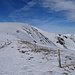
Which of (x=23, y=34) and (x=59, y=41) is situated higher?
(x=23, y=34)

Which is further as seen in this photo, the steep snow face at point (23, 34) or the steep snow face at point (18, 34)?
the steep snow face at point (23, 34)

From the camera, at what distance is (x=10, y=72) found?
1370cm

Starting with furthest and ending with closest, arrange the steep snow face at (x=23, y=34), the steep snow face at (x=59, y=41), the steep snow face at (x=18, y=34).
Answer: the steep snow face at (x=59, y=41)
the steep snow face at (x=23, y=34)
the steep snow face at (x=18, y=34)

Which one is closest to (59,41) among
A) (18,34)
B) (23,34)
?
(23,34)

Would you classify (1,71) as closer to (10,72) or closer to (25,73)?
(10,72)

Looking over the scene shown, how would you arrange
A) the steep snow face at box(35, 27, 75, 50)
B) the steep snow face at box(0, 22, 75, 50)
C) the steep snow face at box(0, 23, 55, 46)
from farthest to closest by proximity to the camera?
the steep snow face at box(35, 27, 75, 50) → the steep snow face at box(0, 22, 75, 50) → the steep snow face at box(0, 23, 55, 46)

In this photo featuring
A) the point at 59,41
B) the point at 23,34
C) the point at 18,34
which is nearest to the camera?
the point at 18,34

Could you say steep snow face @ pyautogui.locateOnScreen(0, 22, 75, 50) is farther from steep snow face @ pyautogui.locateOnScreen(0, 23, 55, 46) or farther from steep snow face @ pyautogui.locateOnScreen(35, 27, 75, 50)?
steep snow face @ pyautogui.locateOnScreen(35, 27, 75, 50)

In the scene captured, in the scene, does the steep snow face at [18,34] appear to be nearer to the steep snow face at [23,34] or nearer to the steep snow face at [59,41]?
the steep snow face at [23,34]

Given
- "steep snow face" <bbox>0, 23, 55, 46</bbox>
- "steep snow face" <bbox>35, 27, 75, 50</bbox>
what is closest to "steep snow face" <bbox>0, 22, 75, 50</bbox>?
"steep snow face" <bbox>0, 23, 55, 46</bbox>

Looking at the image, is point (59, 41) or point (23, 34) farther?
point (59, 41)

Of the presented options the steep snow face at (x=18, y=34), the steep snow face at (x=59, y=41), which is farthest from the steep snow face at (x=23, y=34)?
the steep snow face at (x=59, y=41)

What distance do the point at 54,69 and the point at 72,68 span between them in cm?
178

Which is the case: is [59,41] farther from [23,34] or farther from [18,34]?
[18,34]
